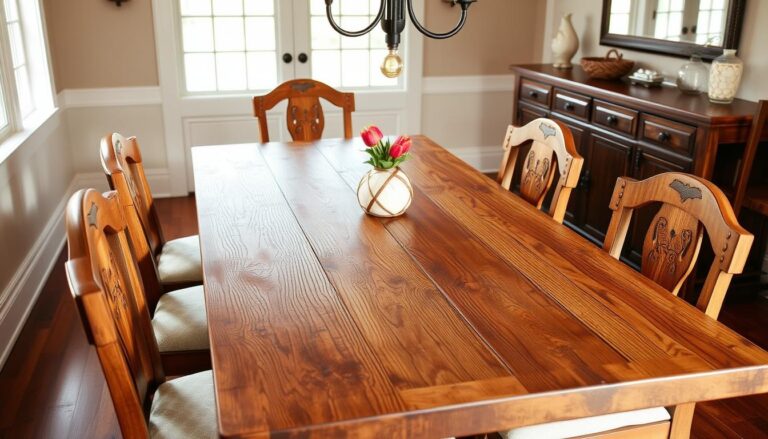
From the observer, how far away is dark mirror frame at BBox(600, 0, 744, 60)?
357cm

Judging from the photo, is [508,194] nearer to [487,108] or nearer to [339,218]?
[339,218]

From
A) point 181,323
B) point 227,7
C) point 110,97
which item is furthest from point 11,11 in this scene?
point 181,323

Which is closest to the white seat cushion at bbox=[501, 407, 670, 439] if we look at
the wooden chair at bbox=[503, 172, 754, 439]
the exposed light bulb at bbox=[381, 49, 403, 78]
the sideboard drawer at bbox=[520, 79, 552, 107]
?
the wooden chair at bbox=[503, 172, 754, 439]

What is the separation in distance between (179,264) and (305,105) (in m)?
1.31

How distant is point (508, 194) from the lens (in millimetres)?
2572

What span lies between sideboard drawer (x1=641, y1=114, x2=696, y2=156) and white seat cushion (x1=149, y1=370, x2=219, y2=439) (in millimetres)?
2452

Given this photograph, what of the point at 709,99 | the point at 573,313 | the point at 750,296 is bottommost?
the point at 750,296

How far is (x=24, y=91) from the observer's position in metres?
4.01

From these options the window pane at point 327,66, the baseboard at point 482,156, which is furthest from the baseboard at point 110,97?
the baseboard at point 482,156

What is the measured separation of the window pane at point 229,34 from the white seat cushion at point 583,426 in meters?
3.94

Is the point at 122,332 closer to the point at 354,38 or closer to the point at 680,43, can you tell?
the point at 680,43

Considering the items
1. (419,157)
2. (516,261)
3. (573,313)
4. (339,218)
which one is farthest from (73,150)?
(573,313)

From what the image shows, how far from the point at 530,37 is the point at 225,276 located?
14.2 feet

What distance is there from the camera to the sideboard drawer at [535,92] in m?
4.48
